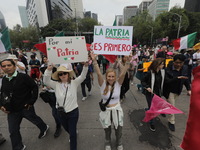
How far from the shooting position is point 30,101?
2385 millimetres

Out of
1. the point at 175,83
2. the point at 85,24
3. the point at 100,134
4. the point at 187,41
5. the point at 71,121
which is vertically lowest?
the point at 100,134

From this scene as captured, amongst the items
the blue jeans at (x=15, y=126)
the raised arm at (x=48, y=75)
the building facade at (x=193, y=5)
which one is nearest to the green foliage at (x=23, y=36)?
the blue jeans at (x=15, y=126)

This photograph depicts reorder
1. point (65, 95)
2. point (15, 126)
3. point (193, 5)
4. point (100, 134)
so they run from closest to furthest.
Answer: point (65, 95), point (15, 126), point (100, 134), point (193, 5)

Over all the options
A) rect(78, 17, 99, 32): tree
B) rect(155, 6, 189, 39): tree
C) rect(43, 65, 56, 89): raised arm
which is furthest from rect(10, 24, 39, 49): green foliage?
rect(43, 65, 56, 89): raised arm

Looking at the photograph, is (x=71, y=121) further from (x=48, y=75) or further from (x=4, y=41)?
(x=4, y=41)

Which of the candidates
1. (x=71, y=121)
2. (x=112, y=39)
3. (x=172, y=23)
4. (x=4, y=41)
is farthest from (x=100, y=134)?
(x=172, y=23)

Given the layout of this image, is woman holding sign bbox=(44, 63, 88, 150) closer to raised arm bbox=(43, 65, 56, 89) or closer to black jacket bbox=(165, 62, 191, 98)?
raised arm bbox=(43, 65, 56, 89)

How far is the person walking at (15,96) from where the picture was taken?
2.19 meters

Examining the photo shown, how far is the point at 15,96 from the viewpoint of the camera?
2221 mm

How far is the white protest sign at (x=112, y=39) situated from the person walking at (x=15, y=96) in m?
1.68

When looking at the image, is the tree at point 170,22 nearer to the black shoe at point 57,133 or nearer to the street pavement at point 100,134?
the street pavement at point 100,134

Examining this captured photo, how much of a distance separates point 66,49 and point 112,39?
1.14 metres

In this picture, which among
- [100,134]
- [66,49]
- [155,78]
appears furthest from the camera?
[100,134]

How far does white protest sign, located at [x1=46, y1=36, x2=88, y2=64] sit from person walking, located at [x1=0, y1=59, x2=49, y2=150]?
27.5 inches
